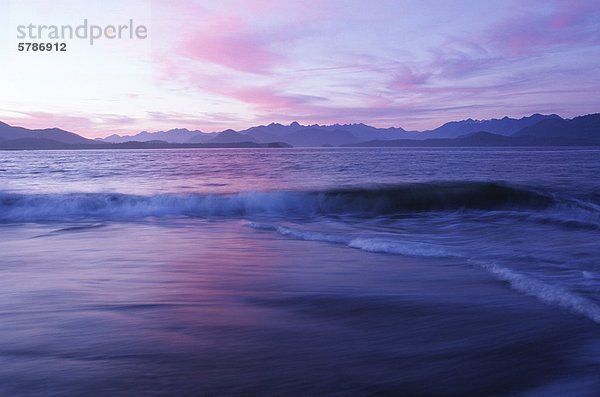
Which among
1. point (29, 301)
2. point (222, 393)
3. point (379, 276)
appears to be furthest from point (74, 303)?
point (379, 276)

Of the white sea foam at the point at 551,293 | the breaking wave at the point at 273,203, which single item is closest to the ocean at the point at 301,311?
the white sea foam at the point at 551,293

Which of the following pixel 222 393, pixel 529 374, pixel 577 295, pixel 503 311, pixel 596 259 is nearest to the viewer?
pixel 222 393

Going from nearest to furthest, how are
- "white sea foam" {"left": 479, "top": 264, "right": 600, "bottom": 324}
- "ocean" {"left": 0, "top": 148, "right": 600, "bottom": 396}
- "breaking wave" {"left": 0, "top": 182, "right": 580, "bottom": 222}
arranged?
"ocean" {"left": 0, "top": 148, "right": 600, "bottom": 396}
"white sea foam" {"left": 479, "top": 264, "right": 600, "bottom": 324}
"breaking wave" {"left": 0, "top": 182, "right": 580, "bottom": 222}

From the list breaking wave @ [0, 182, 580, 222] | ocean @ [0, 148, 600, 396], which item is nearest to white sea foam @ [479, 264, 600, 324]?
ocean @ [0, 148, 600, 396]

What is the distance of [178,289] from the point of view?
5.80 meters

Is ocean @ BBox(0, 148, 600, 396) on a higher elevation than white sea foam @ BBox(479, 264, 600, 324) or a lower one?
lower

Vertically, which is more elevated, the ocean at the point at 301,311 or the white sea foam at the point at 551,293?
the white sea foam at the point at 551,293

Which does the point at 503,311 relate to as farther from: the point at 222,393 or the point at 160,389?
the point at 160,389

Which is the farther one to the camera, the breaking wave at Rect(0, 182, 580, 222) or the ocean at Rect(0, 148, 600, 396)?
the breaking wave at Rect(0, 182, 580, 222)

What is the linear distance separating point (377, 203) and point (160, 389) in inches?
566

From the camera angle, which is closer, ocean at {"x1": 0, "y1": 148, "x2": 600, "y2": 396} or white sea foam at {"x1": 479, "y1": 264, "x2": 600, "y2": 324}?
ocean at {"x1": 0, "y1": 148, "x2": 600, "y2": 396}

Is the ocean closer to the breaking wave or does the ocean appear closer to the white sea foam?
the white sea foam

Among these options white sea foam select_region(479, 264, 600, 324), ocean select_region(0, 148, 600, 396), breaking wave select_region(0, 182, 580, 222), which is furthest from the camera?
breaking wave select_region(0, 182, 580, 222)

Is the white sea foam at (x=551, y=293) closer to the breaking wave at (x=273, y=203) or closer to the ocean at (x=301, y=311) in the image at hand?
the ocean at (x=301, y=311)
